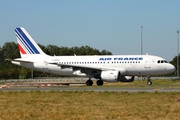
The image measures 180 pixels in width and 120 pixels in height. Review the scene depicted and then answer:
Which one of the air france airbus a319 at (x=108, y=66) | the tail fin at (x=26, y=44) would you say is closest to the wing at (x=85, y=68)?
the air france airbus a319 at (x=108, y=66)

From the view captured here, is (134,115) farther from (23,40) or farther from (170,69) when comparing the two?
(23,40)

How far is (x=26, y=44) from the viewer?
2174 inches

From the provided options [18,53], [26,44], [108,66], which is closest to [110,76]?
[108,66]

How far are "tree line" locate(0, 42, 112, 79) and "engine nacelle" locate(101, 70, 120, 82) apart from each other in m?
57.8

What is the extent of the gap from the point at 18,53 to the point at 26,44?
7703 centimetres

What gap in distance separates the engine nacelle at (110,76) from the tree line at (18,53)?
2276 inches

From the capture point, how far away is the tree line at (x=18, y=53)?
104250 millimetres

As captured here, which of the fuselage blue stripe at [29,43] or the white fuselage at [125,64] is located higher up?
the fuselage blue stripe at [29,43]

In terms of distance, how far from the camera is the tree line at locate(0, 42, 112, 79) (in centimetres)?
10425

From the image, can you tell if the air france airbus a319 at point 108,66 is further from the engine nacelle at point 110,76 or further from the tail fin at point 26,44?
the tail fin at point 26,44

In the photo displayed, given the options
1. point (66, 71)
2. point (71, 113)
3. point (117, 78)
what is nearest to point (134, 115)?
point (71, 113)

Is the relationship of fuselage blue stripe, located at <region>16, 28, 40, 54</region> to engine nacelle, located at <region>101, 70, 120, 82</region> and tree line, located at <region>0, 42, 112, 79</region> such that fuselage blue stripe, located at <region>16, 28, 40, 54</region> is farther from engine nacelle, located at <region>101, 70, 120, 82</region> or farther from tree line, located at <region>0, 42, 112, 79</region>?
tree line, located at <region>0, 42, 112, 79</region>

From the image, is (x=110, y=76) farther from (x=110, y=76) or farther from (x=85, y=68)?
(x=85, y=68)

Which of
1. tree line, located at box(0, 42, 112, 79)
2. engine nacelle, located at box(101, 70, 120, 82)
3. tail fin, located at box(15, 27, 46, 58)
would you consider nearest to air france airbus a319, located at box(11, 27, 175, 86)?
engine nacelle, located at box(101, 70, 120, 82)
